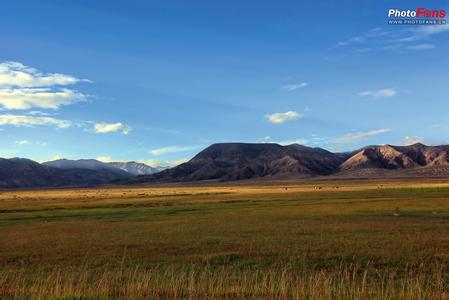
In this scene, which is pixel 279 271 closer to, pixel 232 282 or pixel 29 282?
pixel 232 282

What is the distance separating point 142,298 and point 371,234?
20.6 m

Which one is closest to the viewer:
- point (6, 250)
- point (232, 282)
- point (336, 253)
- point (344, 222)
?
point (232, 282)

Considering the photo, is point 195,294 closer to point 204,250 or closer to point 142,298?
point 142,298

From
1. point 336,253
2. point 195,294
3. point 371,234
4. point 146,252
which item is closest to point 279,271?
point 336,253

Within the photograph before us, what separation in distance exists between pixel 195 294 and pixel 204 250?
40.0ft

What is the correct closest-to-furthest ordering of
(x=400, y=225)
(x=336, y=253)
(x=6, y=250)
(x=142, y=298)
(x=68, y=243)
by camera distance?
(x=142, y=298) → (x=336, y=253) → (x=6, y=250) → (x=68, y=243) → (x=400, y=225)

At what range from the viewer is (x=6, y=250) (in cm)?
2475

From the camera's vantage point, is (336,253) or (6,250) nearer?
(336,253)

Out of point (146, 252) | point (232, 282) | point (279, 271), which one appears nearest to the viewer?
point (232, 282)

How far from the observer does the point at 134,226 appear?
36.6 m

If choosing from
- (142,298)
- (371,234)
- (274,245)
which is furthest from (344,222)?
(142,298)

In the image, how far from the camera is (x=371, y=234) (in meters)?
27.5

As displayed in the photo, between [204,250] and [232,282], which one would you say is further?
[204,250]

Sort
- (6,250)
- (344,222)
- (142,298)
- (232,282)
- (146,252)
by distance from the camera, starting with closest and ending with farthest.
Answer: (142,298) → (232,282) → (146,252) → (6,250) → (344,222)
